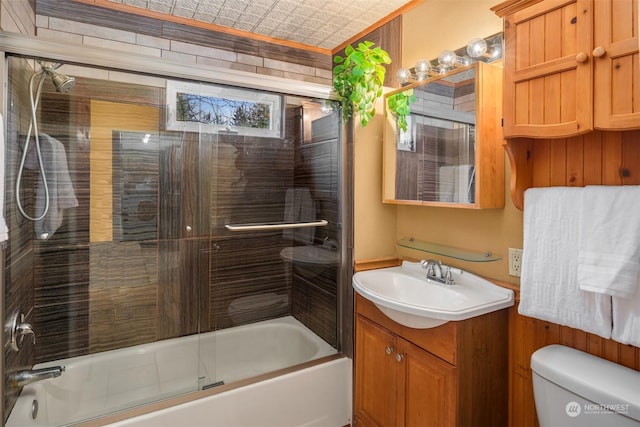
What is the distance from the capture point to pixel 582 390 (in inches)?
44.8

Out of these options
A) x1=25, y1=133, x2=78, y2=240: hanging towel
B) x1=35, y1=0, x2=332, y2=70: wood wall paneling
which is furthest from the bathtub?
x1=35, y1=0, x2=332, y2=70: wood wall paneling

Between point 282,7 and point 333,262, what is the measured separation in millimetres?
1672

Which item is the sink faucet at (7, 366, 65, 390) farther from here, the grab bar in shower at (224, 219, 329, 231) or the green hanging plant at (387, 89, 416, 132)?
the green hanging plant at (387, 89, 416, 132)

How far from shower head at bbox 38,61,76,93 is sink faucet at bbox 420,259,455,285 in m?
2.00

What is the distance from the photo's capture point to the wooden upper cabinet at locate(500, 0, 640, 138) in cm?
105

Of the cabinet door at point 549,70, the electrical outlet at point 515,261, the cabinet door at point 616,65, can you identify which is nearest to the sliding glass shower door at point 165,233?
the electrical outlet at point 515,261

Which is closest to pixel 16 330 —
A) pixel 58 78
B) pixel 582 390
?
pixel 58 78

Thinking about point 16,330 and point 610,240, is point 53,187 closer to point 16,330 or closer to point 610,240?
point 16,330

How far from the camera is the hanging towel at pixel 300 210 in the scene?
228 centimetres

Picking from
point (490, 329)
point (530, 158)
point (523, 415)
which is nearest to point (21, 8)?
point (530, 158)

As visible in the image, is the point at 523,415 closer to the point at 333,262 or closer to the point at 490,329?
the point at 490,329

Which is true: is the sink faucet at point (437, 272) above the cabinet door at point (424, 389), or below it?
above

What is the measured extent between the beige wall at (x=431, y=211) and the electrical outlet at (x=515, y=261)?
1.1 inches

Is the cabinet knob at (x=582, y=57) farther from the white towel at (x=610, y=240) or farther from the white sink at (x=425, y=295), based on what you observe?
the white sink at (x=425, y=295)
